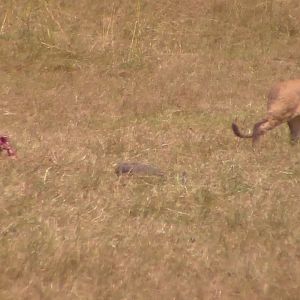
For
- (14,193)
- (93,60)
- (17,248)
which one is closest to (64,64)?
(93,60)

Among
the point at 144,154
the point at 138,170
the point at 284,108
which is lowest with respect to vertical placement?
the point at 144,154

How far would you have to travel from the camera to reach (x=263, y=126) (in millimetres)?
7188

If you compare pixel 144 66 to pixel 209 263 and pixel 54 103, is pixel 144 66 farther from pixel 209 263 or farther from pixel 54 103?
pixel 209 263

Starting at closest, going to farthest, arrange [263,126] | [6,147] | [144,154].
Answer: [6,147]
[144,154]
[263,126]

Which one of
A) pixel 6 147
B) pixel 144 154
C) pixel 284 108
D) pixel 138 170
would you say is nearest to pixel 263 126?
pixel 284 108

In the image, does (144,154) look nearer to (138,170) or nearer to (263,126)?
(138,170)

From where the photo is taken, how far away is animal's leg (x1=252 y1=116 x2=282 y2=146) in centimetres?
714

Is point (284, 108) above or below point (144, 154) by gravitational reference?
above

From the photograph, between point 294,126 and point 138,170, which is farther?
point 294,126

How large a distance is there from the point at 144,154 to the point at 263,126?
1.26m

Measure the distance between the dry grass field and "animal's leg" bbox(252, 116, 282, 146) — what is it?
0.48 feet

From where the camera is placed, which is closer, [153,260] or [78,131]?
[153,260]

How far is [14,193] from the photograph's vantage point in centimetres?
552

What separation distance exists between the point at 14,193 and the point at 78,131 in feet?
7.37
